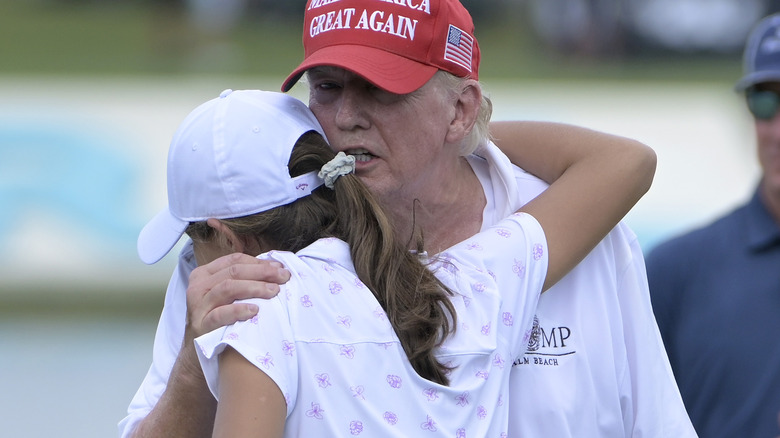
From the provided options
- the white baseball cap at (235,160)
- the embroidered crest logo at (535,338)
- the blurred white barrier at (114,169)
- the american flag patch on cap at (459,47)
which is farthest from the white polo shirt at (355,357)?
the blurred white barrier at (114,169)

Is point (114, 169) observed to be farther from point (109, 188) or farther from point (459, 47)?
point (459, 47)

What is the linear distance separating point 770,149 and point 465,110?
1.17 meters

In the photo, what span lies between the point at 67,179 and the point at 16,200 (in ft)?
1.16

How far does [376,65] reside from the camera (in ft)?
6.61

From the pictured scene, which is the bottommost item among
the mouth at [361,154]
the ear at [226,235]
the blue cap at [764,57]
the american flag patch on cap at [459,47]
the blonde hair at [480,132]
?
the ear at [226,235]

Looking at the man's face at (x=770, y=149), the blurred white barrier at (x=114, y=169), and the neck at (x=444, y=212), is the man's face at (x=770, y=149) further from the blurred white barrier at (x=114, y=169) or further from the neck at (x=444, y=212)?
the blurred white barrier at (x=114, y=169)

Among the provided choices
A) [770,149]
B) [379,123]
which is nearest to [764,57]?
[770,149]

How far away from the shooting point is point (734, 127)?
7578 mm

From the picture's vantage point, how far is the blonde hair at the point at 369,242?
5.60ft

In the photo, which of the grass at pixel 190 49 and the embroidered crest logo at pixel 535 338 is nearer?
the embroidered crest logo at pixel 535 338

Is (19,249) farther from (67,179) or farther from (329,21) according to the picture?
(329,21)

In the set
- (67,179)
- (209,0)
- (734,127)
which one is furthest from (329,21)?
(209,0)

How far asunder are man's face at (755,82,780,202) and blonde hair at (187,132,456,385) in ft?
4.85

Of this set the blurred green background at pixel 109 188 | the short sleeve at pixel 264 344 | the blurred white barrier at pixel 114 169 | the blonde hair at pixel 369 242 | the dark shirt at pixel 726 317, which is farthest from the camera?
the blurred white barrier at pixel 114 169
